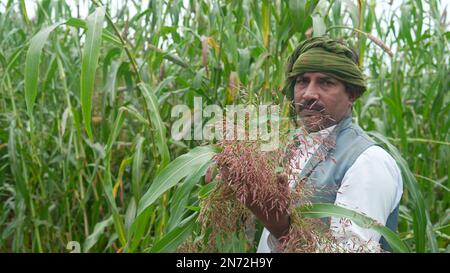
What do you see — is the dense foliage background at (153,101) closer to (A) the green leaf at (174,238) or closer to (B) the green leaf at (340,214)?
(A) the green leaf at (174,238)

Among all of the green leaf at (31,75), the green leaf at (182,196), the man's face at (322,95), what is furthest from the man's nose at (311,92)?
the green leaf at (31,75)

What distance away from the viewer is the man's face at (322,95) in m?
0.94

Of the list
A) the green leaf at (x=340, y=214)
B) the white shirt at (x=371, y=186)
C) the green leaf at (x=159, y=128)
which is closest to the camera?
the green leaf at (x=340, y=214)

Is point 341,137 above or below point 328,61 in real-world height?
below

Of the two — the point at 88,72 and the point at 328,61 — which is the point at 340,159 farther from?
the point at 88,72

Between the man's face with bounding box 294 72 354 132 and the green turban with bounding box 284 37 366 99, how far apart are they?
11 millimetres

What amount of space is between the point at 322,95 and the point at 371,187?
161 mm

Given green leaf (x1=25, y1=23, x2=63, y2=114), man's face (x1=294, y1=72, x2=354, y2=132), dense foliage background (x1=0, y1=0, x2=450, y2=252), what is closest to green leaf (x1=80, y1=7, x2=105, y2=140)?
green leaf (x1=25, y1=23, x2=63, y2=114)

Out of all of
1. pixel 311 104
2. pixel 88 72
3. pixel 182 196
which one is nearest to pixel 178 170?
pixel 182 196

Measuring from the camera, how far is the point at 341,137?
0.98 meters

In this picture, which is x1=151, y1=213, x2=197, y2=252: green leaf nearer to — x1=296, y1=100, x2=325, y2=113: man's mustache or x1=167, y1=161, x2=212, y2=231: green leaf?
x1=167, y1=161, x2=212, y2=231: green leaf

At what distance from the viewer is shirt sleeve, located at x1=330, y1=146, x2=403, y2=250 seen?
0.88m

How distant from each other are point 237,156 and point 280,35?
52cm

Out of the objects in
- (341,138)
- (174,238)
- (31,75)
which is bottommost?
(174,238)
